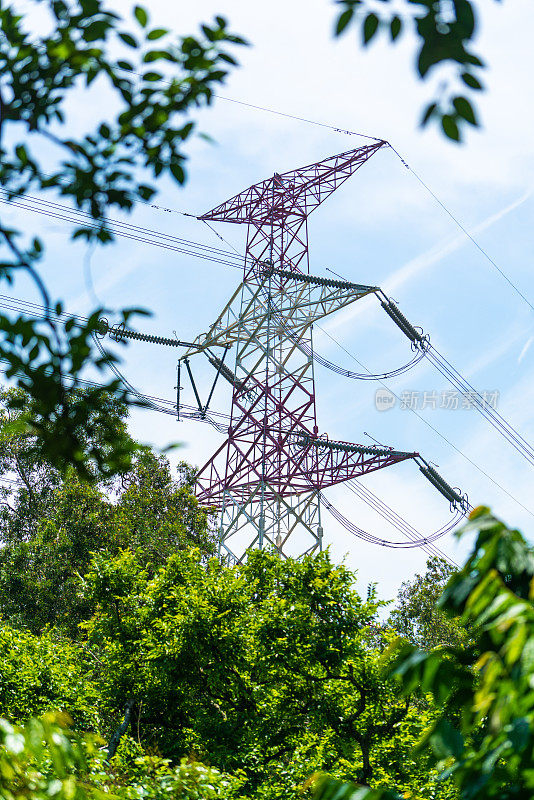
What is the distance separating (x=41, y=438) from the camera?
3113 millimetres

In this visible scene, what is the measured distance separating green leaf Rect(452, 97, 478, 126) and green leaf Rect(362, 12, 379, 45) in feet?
1.02

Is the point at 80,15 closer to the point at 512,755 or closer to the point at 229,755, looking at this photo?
the point at 512,755

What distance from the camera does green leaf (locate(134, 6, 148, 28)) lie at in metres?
2.98

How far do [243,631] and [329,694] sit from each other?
Answer: 2146 mm

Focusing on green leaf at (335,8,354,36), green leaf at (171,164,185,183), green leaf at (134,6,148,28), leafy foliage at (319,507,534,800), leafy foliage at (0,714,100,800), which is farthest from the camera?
green leaf at (171,164,185,183)

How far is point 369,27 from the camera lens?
7.70 ft

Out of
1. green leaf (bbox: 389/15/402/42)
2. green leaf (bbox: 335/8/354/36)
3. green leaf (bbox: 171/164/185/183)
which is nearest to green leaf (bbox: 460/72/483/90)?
green leaf (bbox: 389/15/402/42)

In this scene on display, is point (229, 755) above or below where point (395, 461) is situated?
below

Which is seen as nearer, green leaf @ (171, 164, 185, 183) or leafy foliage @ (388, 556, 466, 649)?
green leaf @ (171, 164, 185, 183)

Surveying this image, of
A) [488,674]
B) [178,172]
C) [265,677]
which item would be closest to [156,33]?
[178,172]

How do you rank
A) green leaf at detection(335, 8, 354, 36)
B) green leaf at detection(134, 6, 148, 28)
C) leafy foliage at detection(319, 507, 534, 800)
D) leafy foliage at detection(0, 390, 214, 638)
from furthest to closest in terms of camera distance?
1. leafy foliage at detection(0, 390, 214, 638)
2. green leaf at detection(134, 6, 148, 28)
3. green leaf at detection(335, 8, 354, 36)
4. leafy foliage at detection(319, 507, 534, 800)

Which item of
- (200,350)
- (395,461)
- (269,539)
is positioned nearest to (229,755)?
(269,539)

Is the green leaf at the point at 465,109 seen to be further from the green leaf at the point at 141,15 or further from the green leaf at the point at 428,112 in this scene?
the green leaf at the point at 141,15

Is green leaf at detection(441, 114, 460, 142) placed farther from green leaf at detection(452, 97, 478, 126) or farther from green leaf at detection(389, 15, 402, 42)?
green leaf at detection(389, 15, 402, 42)
